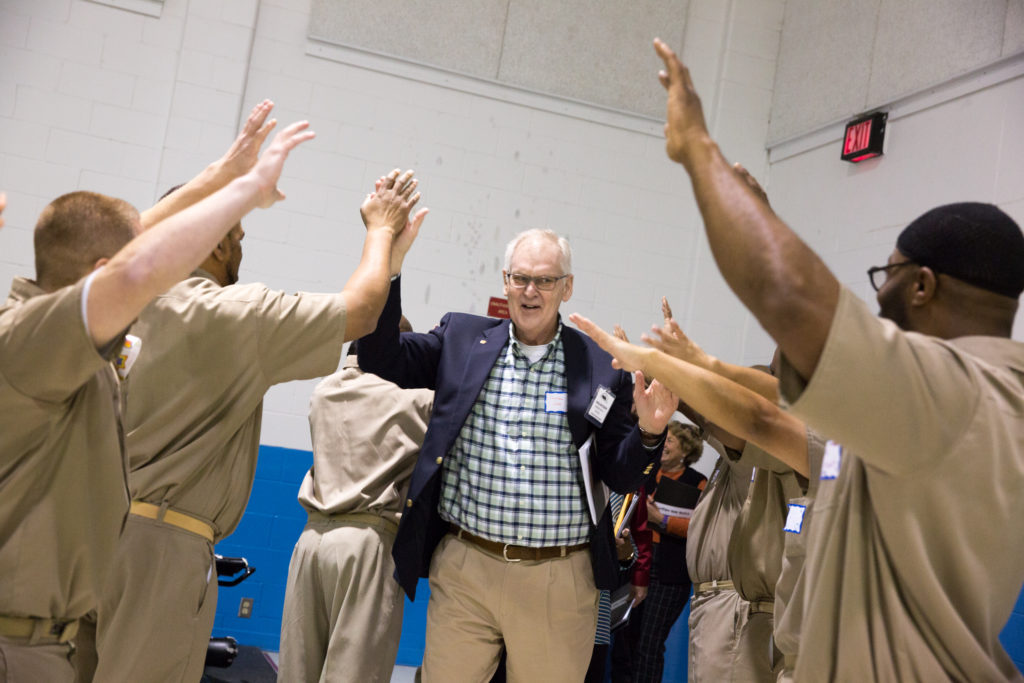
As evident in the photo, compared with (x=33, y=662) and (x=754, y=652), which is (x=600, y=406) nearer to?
(x=754, y=652)

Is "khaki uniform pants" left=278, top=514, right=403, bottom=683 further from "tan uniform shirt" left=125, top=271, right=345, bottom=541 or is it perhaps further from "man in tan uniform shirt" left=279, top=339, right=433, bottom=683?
"tan uniform shirt" left=125, top=271, right=345, bottom=541

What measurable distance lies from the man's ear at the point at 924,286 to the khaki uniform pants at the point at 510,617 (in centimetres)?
201

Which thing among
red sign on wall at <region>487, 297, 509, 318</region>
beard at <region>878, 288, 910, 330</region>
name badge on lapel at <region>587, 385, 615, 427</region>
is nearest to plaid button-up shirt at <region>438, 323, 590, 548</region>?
name badge on lapel at <region>587, 385, 615, 427</region>

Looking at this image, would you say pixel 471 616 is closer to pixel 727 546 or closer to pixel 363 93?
pixel 727 546

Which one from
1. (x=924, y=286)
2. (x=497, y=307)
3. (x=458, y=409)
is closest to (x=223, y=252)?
(x=458, y=409)

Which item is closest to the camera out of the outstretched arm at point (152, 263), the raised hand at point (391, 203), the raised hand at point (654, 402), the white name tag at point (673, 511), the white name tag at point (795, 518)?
the outstretched arm at point (152, 263)

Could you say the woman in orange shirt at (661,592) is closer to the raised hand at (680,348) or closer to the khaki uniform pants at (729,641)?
the khaki uniform pants at (729,641)

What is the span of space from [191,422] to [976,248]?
1978 mm

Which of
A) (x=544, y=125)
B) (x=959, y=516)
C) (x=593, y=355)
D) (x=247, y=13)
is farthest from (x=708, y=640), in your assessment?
(x=247, y=13)

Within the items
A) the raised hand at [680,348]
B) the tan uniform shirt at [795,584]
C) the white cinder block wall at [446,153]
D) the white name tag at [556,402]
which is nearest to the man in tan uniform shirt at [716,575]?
the white name tag at [556,402]

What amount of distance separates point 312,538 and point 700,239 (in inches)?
162

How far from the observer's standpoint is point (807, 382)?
4.15ft

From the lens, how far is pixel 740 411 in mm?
2141

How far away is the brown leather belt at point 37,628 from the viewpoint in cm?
173
